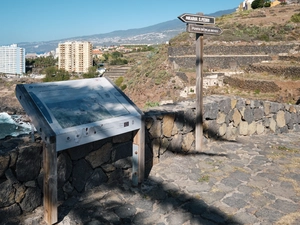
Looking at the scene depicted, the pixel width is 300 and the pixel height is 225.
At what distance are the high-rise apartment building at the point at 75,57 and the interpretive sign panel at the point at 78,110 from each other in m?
78.5

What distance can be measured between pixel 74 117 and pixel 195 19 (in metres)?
2.63

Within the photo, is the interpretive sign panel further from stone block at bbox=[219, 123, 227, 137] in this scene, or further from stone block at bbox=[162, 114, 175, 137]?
stone block at bbox=[219, 123, 227, 137]

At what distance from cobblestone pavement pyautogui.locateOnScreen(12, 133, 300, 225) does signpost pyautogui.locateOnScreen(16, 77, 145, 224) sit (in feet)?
→ 0.93

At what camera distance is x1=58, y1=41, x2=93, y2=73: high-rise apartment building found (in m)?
80.7

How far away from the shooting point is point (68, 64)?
270 ft

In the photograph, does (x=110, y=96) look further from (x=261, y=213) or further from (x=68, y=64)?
(x=68, y=64)

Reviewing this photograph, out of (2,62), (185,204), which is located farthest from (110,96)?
(2,62)

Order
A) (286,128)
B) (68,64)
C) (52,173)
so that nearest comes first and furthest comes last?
(52,173)
(286,128)
(68,64)

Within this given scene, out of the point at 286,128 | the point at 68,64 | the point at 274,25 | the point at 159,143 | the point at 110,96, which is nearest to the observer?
the point at 110,96

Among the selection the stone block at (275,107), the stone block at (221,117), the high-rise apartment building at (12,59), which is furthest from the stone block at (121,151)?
the high-rise apartment building at (12,59)

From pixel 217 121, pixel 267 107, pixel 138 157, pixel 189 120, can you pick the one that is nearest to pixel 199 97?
pixel 189 120

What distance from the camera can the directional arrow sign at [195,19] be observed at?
14.5 feet

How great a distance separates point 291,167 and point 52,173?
328 cm

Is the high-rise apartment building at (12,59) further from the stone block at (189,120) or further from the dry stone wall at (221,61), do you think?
the stone block at (189,120)
